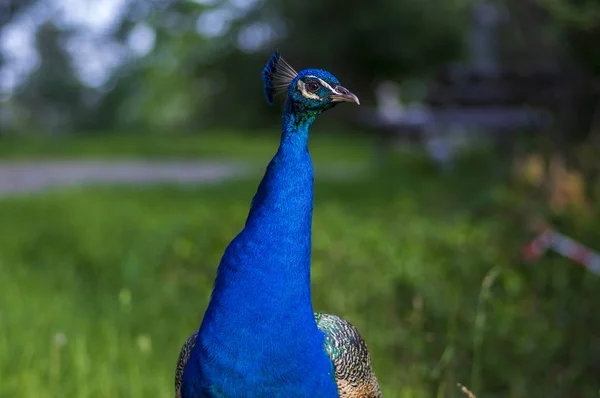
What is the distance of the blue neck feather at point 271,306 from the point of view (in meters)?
1.63

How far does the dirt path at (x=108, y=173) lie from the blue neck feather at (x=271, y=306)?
19.8 feet

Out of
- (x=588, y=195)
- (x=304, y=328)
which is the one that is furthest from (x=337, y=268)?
(x=304, y=328)

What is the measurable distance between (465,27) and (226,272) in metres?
A: 19.7

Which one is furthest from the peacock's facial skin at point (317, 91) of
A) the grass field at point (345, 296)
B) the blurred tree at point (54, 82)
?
the blurred tree at point (54, 82)

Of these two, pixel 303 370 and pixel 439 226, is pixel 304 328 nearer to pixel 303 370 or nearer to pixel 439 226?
pixel 303 370

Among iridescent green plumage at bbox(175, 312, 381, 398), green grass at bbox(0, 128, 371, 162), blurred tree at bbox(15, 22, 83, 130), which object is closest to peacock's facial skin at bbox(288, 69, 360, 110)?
iridescent green plumage at bbox(175, 312, 381, 398)

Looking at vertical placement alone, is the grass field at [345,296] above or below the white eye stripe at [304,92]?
below

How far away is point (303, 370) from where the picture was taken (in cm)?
166

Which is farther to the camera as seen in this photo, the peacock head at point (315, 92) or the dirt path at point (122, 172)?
the dirt path at point (122, 172)

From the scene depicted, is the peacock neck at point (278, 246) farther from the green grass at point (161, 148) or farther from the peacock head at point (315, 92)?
the green grass at point (161, 148)

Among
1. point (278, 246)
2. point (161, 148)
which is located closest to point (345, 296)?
point (278, 246)

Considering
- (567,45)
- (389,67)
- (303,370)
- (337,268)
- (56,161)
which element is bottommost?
(389,67)

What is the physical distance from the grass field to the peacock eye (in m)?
0.74

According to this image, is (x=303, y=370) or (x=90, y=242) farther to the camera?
(x=90, y=242)
